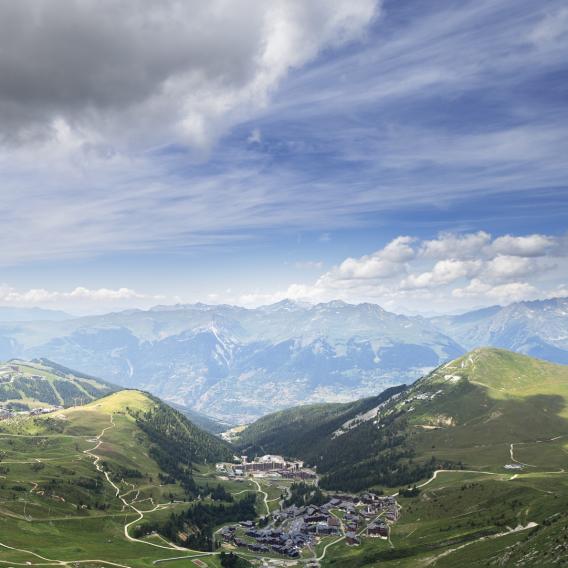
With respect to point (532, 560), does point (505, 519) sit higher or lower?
lower

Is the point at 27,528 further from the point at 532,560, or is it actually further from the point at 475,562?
the point at 532,560

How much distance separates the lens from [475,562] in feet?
505

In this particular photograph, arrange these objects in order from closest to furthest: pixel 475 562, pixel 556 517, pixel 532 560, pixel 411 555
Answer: pixel 532 560 < pixel 475 562 < pixel 556 517 < pixel 411 555

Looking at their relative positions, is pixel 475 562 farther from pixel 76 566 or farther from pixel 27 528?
pixel 27 528

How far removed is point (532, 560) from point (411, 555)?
66928 millimetres

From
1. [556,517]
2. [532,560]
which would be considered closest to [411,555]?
[556,517]

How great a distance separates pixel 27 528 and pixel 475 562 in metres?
159

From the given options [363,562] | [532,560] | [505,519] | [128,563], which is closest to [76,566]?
[128,563]

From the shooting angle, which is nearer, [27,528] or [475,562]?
[475,562]

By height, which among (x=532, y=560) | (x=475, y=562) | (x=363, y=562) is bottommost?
(x=363, y=562)

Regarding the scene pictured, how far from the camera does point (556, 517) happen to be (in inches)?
6673

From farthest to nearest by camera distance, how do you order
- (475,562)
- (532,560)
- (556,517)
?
(556,517) → (475,562) → (532,560)

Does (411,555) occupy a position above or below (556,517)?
below

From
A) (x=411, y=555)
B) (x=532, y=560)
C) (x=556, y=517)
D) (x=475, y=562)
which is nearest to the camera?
(x=532, y=560)
